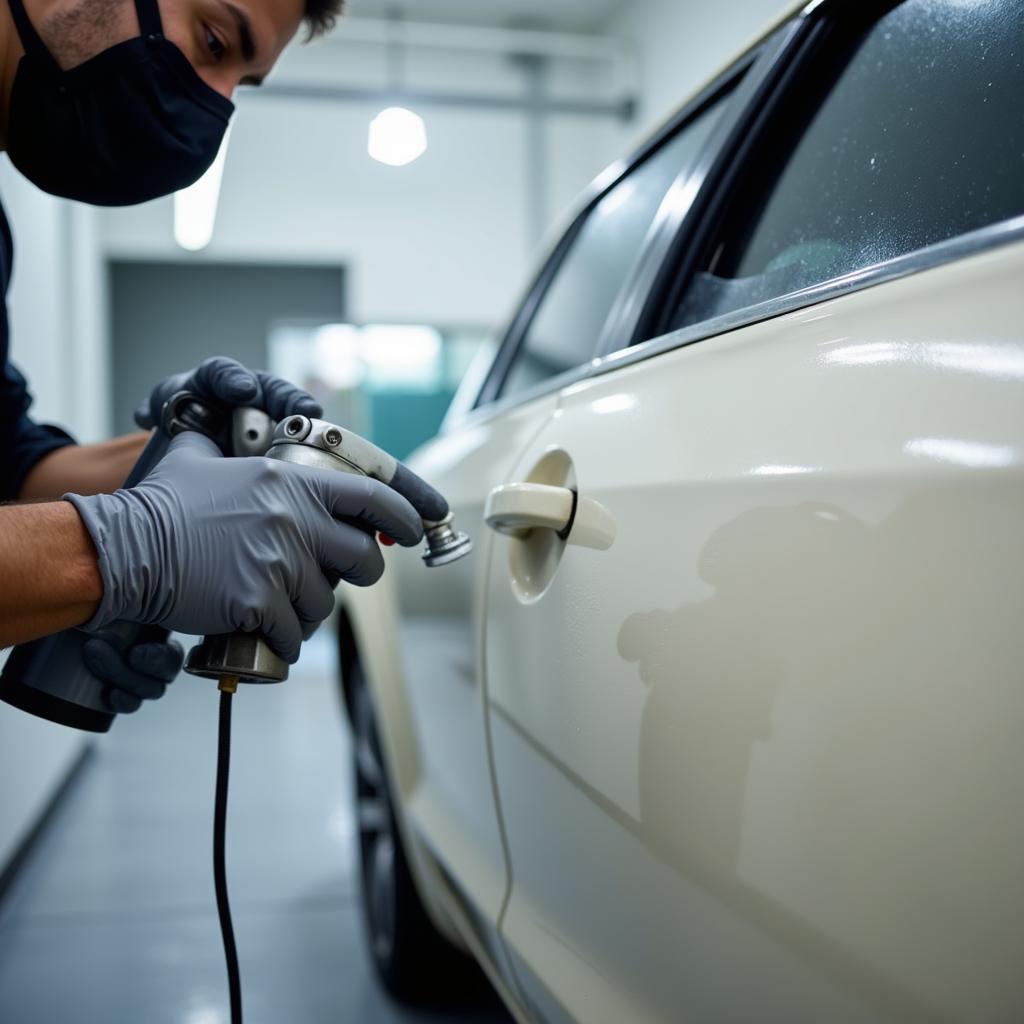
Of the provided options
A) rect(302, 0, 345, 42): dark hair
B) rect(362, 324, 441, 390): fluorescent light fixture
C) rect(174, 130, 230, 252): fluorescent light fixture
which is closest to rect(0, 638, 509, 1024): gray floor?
rect(302, 0, 345, 42): dark hair

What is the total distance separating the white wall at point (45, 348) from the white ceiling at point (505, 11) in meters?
2.98

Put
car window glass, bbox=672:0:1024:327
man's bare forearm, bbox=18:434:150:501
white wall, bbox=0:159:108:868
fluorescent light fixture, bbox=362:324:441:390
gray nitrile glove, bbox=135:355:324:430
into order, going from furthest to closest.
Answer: fluorescent light fixture, bbox=362:324:441:390
white wall, bbox=0:159:108:868
man's bare forearm, bbox=18:434:150:501
gray nitrile glove, bbox=135:355:324:430
car window glass, bbox=672:0:1024:327

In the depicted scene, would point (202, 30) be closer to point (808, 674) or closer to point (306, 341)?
point (808, 674)

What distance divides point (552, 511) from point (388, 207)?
24.1 ft

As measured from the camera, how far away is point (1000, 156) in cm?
69

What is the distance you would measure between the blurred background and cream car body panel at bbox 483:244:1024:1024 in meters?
6.04

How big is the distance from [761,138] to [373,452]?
0.56 m

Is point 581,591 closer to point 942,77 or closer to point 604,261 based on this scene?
point 942,77

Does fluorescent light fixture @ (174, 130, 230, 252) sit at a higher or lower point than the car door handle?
higher

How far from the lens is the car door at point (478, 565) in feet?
3.92

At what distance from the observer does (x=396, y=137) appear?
5410 mm

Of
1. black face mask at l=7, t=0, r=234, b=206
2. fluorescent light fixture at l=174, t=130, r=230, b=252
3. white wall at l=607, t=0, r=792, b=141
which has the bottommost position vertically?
black face mask at l=7, t=0, r=234, b=206

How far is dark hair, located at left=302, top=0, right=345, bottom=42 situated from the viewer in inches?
60.6

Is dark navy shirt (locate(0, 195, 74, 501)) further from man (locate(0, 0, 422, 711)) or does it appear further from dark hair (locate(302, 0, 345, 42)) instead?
dark hair (locate(302, 0, 345, 42))
